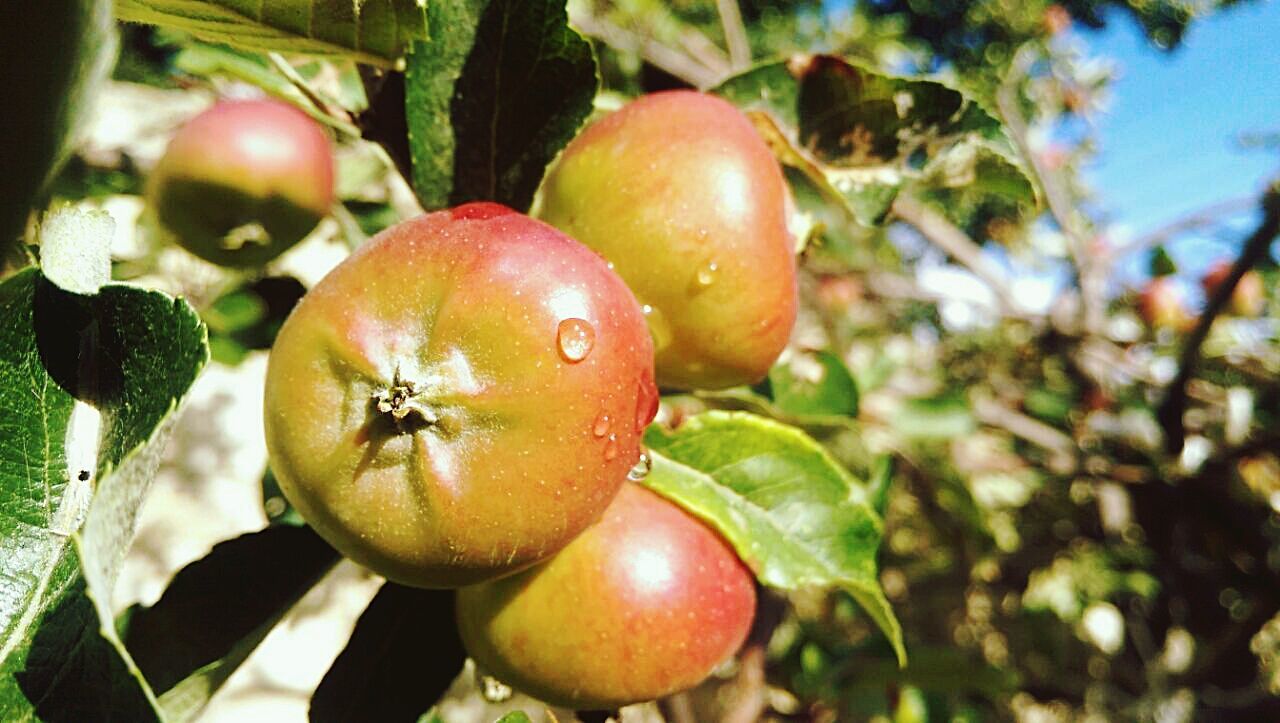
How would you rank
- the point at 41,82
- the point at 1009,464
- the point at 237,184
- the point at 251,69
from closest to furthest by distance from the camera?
the point at 41,82 < the point at 251,69 < the point at 237,184 < the point at 1009,464

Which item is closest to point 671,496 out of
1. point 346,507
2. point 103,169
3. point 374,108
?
point 346,507

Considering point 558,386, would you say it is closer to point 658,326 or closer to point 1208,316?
point 658,326

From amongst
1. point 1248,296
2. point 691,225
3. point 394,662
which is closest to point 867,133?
point 691,225

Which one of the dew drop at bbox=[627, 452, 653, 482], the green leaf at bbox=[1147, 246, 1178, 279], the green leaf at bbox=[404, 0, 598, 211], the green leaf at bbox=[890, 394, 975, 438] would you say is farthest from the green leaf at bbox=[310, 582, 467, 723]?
the green leaf at bbox=[1147, 246, 1178, 279]

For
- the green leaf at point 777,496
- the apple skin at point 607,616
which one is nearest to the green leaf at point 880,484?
the green leaf at point 777,496

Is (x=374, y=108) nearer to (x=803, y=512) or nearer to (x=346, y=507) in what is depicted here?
(x=346, y=507)

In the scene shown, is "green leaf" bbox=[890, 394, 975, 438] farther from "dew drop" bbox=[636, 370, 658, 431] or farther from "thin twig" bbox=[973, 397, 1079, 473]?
"dew drop" bbox=[636, 370, 658, 431]

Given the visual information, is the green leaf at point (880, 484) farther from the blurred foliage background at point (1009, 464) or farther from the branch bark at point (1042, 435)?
the branch bark at point (1042, 435)
